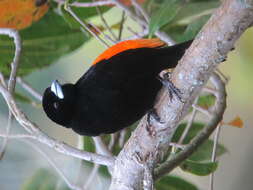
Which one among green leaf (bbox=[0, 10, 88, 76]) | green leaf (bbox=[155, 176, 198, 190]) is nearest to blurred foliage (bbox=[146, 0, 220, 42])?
green leaf (bbox=[0, 10, 88, 76])

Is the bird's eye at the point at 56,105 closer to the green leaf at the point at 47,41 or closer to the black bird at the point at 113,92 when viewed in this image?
the black bird at the point at 113,92

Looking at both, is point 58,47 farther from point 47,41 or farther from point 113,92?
point 113,92

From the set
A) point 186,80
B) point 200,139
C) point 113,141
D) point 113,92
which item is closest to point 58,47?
point 113,141

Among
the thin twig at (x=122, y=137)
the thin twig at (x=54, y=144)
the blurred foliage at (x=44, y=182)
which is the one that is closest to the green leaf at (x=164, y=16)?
the thin twig at (x=54, y=144)

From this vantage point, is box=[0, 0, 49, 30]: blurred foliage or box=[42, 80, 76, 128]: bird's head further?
box=[0, 0, 49, 30]: blurred foliage

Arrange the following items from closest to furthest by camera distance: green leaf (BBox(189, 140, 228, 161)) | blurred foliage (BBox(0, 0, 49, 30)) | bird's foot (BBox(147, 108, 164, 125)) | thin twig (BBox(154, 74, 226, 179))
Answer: bird's foot (BBox(147, 108, 164, 125)) < thin twig (BBox(154, 74, 226, 179)) < blurred foliage (BBox(0, 0, 49, 30)) < green leaf (BBox(189, 140, 228, 161))

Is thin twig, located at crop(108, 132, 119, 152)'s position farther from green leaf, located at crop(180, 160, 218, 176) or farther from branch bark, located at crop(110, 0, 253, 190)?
branch bark, located at crop(110, 0, 253, 190)

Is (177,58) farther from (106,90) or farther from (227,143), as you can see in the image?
(227,143)
